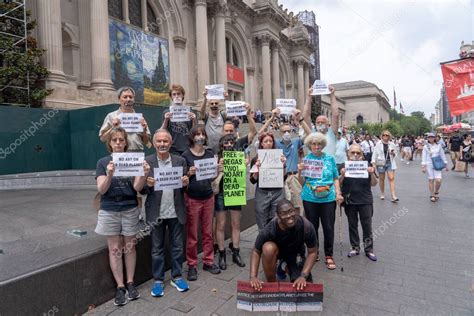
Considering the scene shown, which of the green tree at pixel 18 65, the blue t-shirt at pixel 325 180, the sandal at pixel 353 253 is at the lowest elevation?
the sandal at pixel 353 253

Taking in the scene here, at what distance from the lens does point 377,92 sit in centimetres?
10625

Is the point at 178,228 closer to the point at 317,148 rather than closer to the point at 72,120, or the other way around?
the point at 317,148

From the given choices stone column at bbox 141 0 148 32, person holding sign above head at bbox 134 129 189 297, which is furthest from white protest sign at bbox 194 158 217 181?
stone column at bbox 141 0 148 32

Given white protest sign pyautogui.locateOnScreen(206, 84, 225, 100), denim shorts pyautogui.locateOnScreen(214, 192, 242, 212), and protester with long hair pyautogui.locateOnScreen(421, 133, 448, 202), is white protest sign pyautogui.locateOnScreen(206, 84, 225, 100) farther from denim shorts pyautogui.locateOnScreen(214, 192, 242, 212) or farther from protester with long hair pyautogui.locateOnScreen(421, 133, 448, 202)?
protester with long hair pyautogui.locateOnScreen(421, 133, 448, 202)

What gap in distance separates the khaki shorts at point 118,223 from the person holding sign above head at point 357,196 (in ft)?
10.2

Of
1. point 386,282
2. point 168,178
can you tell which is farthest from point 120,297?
point 386,282

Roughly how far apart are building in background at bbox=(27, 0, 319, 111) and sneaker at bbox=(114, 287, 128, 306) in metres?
12.2

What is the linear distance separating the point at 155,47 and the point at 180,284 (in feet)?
67.4

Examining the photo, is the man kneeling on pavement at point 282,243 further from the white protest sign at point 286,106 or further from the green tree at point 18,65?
the green tree at point 18,65

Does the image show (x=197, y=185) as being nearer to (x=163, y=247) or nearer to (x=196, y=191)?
(x=196, y=191)

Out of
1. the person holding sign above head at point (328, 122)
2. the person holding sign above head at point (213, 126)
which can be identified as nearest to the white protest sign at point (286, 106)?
the person holding sign above head at point (328, 122)

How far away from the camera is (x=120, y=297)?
3451 millimetres

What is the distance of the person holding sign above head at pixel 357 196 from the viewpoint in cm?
470

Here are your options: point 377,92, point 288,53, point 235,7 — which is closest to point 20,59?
point 235,7
